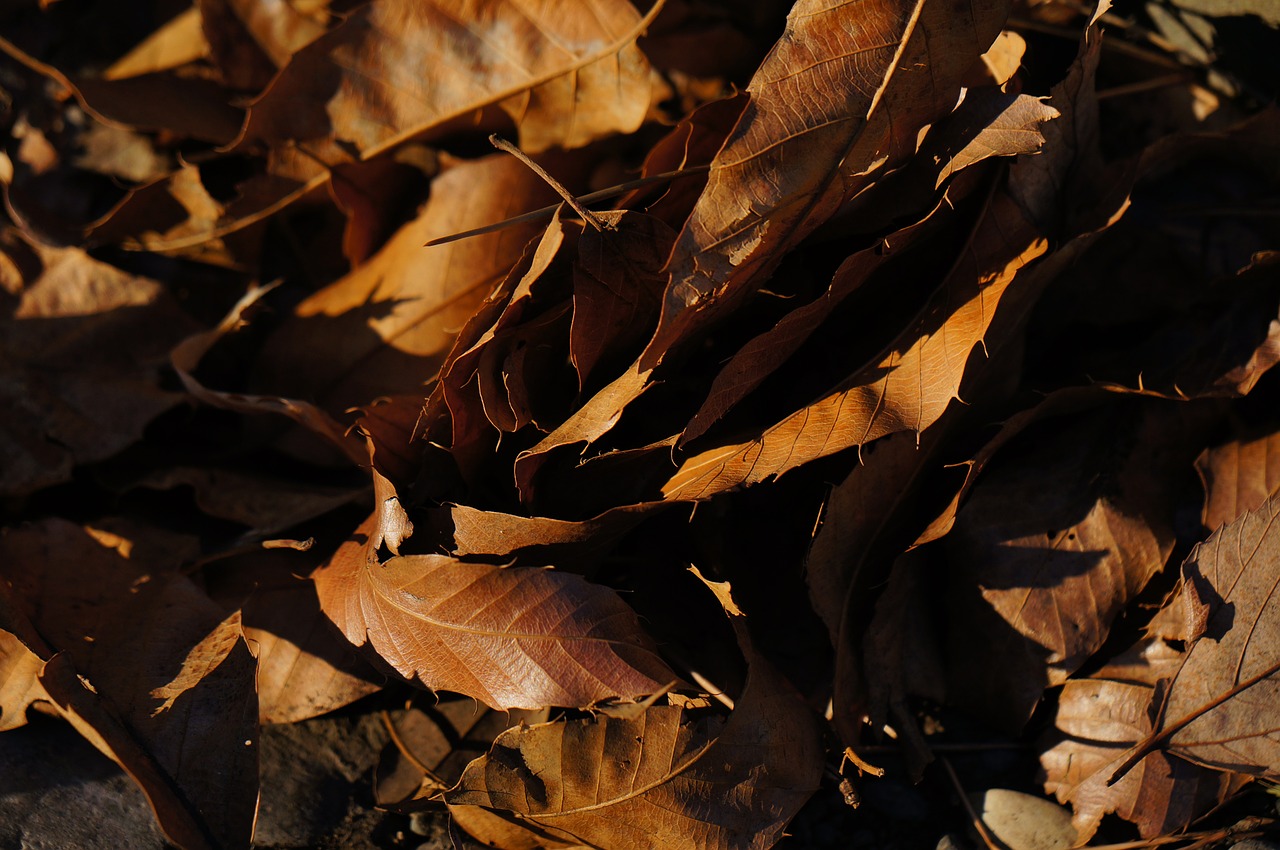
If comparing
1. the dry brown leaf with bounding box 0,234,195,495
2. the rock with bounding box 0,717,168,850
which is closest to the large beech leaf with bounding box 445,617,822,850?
the rock with bounding box 0,717,168,850

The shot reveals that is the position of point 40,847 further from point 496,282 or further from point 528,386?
point 496,282

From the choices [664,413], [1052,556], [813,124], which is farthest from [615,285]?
[1052,556]

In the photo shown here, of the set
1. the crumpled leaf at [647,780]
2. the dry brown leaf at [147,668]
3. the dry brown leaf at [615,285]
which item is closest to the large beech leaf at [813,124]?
the dry brown leaf at [615,285]

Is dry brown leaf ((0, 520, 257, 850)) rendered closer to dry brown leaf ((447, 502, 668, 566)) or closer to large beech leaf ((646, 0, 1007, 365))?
dry brown leaf ((447, 502, 668, 566))

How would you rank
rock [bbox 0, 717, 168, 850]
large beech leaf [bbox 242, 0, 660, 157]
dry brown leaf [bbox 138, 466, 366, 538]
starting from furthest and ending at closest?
large beech leaf [bbox 242, 0, 660, 157], dry brown leaf [bbox 138, 466, 366, 538], rock [bbox 0, 717, 168, 850]

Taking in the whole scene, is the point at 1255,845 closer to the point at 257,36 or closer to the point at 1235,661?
the point at 1235,661

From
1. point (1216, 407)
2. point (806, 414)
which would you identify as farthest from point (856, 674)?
point (1216, 407)
